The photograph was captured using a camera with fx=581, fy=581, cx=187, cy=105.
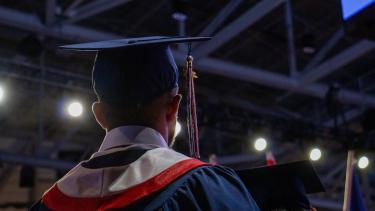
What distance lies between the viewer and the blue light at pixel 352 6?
286 centimetres

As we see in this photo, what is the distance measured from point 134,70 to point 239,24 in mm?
5263

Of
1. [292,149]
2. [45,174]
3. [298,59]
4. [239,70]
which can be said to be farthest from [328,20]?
[45,174]

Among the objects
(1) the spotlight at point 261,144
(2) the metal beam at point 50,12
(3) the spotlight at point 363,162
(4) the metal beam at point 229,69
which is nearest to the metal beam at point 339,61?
(4) the metal beam at point 229,69

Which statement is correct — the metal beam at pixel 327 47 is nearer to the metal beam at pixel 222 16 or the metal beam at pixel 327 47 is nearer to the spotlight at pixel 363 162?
the metal beam at pixel 222 16

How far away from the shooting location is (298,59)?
8.98 m

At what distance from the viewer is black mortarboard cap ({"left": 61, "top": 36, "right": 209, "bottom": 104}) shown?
132cm

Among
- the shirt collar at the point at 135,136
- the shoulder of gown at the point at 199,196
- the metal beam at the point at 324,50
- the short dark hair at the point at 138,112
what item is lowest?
the shoulder of gown at the point at 199,196

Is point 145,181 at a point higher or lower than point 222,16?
lower

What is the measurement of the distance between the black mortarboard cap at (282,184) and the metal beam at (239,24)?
4933 millimetres

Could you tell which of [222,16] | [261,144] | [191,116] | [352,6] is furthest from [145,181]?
[261,144]

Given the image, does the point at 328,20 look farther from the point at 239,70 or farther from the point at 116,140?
the point at 116,140

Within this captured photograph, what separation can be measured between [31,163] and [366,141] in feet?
17.4

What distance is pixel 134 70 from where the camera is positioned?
1354 millimetres

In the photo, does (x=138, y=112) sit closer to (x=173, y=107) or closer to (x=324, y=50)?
(x=173, y=107)
